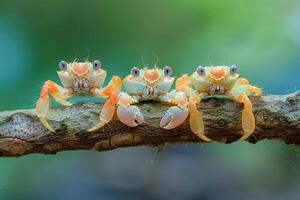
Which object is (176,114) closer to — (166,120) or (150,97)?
(166,120)

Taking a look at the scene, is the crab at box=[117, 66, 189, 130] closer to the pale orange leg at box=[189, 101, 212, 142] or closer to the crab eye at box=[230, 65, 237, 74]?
the pale orange leg at box=[189, 101, 212, 142]

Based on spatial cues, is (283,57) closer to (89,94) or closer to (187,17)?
(187,17)

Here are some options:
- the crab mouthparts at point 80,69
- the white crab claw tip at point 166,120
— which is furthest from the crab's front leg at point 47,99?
the white crab claw tip at point 166,120

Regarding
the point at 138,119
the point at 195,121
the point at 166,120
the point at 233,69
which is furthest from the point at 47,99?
the point at 233,69

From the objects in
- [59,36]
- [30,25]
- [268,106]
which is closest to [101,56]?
[59,36]

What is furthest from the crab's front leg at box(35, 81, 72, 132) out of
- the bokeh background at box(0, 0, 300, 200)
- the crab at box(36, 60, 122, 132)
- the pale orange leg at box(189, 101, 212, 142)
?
the bokeh background at box(0, 0, 300, 200)

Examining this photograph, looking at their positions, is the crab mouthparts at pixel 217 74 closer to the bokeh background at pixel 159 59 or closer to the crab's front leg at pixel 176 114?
the crab's front leg at pixel 176 114
